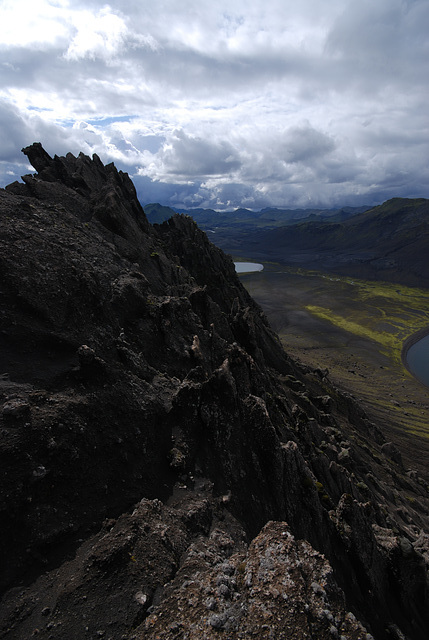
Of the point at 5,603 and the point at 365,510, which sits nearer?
the point at 5,603

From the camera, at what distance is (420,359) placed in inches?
5123

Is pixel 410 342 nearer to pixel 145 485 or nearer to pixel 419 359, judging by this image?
pixel 419 359

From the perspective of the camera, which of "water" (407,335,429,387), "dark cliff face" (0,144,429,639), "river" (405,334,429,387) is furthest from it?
"river" (405,334,429,387)

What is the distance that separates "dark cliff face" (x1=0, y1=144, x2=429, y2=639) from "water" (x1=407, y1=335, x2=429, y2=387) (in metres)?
99.2

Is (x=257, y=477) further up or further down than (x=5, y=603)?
further down

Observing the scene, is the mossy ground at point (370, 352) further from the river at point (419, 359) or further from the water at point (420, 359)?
the water at point (420, 359)

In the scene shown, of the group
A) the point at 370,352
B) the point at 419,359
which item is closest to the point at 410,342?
the point at 419,359

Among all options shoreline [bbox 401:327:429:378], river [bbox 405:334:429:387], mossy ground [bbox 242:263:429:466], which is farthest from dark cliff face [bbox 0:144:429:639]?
shoreline [bbox 401:327:429:378]

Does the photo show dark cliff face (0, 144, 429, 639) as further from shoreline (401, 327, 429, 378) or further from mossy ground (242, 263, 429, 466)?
shoreline (401, 327, 429, 378)

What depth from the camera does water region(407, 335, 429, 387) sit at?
11406 cm

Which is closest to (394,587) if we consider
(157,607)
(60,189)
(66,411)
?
(157,607)

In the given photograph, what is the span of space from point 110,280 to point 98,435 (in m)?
13.3

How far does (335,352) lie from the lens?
126375mm

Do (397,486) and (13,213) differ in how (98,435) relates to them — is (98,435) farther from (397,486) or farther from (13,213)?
(397,486)
